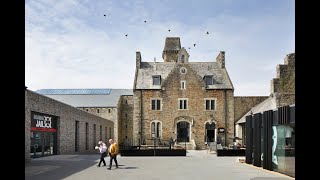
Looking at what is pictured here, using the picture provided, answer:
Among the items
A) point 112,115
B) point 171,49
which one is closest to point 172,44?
point 171,49

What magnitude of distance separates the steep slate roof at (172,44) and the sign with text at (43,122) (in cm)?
4041

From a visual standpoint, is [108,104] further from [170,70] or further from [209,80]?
[209,80]

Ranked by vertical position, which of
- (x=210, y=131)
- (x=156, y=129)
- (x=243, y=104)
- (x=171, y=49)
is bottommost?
(x=210, y=131)

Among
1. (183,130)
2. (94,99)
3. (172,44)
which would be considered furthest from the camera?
(172,44)

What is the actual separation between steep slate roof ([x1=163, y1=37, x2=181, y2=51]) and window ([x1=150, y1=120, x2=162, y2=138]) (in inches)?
851

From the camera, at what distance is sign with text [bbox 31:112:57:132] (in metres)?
24.1

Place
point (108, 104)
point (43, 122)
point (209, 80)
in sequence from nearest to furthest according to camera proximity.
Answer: point (43, 122) → point (209, 80) → point (108, 104)

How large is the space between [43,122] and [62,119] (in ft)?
12.5

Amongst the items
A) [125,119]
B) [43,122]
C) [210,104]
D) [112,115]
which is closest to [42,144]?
[43,122]

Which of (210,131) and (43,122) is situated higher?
(43,122)

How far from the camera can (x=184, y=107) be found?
48594 mm

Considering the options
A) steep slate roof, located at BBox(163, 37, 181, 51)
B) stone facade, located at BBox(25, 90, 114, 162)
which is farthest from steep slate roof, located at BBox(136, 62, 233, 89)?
steep slate roof, located at BBox(163, 37, 181, 51)

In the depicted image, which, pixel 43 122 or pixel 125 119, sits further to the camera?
pixel 125 119
